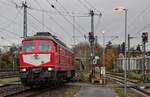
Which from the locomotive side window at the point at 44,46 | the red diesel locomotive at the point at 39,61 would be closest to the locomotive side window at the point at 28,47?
the red diesel locomotive at the point at 39,61

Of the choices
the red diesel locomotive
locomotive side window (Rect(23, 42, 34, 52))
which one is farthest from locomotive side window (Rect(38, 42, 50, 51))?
locomotive side window (Rect(23, 42, 34, 52))

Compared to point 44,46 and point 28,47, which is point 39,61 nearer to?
point 44,46

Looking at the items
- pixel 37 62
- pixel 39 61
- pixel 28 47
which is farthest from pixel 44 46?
pixel 37 62

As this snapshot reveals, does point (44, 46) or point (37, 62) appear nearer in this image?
point (37, 62)

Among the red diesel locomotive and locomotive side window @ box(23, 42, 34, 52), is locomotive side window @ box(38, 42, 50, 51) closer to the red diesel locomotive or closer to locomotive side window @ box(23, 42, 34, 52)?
the red diesel locomotive

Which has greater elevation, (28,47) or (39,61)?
(28,47)

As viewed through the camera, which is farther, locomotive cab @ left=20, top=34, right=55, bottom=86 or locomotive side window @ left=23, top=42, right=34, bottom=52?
locomotive side window @ left=23, top=42, right=34, bottom=52

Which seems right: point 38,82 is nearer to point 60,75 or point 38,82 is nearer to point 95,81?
point 60,75

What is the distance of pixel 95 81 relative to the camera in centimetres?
4675

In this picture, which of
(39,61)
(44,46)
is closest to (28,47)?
(44,46)

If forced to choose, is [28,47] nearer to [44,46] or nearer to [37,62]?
[44,46]

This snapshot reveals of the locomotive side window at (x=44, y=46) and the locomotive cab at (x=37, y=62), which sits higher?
the locomotive side window at (x=44, y=46)

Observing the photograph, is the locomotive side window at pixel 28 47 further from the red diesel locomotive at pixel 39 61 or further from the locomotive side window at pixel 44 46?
the locomotive side window at pixel 44 46

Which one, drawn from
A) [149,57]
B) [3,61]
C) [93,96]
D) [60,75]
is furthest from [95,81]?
[3,61]
